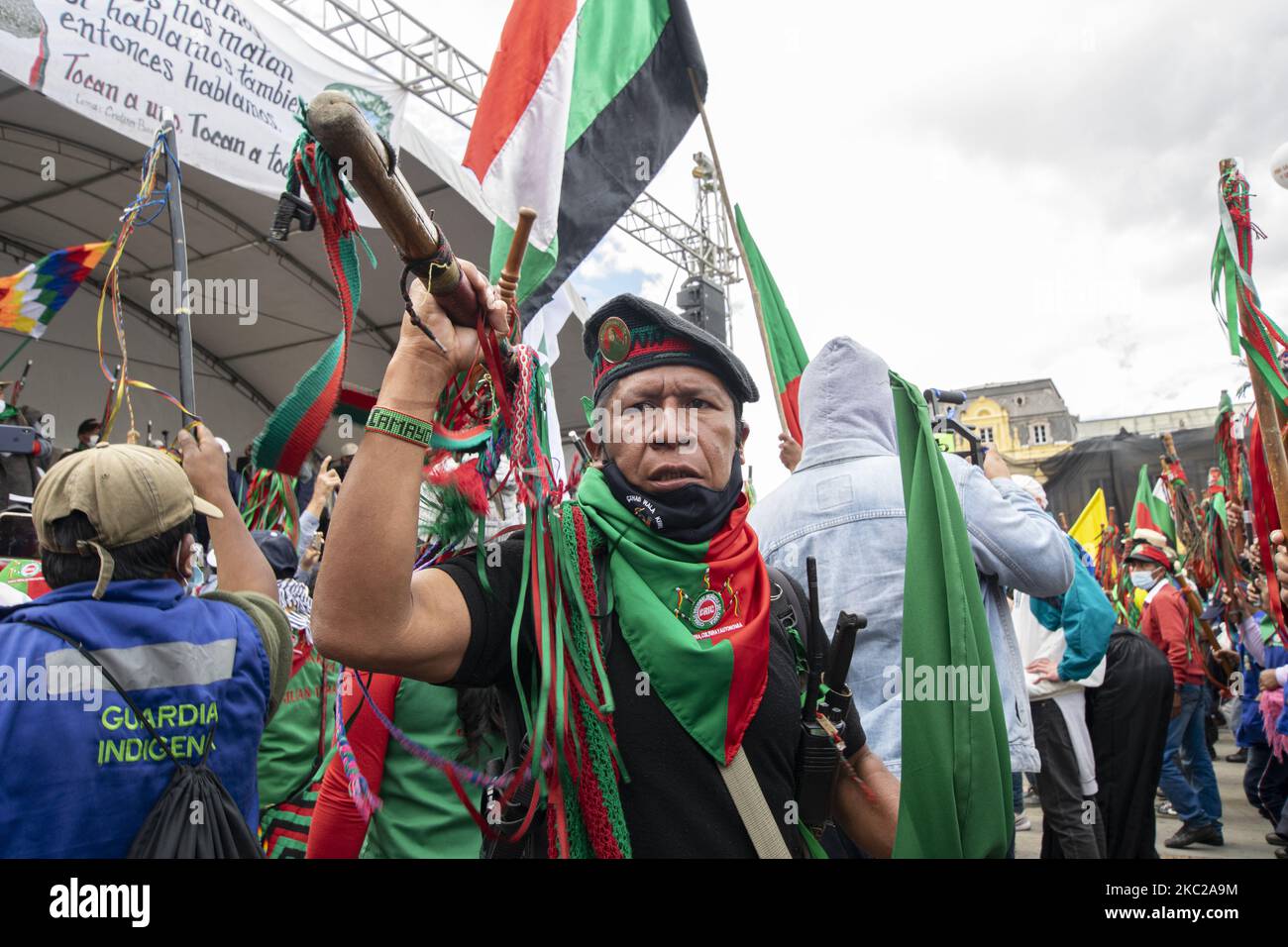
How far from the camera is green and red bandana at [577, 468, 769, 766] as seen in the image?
1.41m

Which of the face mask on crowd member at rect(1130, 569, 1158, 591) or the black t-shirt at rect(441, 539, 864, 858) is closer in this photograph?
the black t-shirt at rect(441, 539, 864, 858)

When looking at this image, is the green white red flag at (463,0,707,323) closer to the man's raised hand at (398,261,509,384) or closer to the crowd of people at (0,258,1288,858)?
the crowd of people at (0,258,1288,858)

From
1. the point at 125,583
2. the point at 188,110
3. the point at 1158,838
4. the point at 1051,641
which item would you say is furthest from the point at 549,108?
the point at 1158,838

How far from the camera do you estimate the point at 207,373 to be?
48.9ft

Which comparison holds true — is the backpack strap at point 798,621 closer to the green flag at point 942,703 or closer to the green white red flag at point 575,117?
the green flag at point 942,703

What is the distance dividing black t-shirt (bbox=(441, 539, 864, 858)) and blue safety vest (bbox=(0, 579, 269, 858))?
33.4 inches

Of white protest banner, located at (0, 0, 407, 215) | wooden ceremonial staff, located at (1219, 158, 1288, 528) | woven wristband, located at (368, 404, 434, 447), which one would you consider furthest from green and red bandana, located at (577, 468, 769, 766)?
white protest banner, located at (0, 0, 407, 215)

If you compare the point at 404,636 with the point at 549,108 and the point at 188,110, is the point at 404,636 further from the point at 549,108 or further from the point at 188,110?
the point at 188,110

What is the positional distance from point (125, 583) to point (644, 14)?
276cm

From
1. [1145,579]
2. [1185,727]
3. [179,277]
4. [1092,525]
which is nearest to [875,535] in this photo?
[179,277]

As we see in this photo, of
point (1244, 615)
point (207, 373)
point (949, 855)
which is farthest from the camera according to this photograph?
point (207, 373)

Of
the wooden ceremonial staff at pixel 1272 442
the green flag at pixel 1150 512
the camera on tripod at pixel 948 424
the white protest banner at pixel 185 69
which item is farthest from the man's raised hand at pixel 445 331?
the green flag at pixel 1150 512

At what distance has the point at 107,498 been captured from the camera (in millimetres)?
1809

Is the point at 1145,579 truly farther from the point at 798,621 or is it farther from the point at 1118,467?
the point at 1118,467
